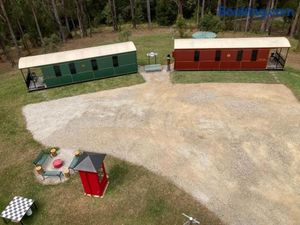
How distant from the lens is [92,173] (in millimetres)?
13203

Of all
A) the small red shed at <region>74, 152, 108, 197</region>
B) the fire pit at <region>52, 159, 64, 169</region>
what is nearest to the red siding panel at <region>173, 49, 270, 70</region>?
the fire pit at <region>52, 159, 64, 169</region>

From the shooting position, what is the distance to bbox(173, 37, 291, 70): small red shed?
24.6 metres

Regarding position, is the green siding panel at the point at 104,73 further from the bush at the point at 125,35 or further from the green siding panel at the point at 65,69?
the bush at the point at 125,35

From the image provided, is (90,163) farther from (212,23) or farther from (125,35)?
(212,23)

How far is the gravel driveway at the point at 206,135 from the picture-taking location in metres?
13.5

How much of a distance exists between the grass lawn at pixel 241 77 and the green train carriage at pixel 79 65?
5279mm

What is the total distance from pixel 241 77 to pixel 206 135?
32.9 ft

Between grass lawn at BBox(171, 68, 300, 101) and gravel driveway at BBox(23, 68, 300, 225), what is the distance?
971 millimetres

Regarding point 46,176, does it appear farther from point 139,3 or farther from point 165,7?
point 139,3

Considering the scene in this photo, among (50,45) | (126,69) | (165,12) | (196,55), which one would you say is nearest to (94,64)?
(126,69)

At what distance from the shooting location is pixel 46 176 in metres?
15.3

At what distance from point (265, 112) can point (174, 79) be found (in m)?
8.99

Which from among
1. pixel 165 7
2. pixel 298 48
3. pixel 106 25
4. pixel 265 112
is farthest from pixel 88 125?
pixel 106 25

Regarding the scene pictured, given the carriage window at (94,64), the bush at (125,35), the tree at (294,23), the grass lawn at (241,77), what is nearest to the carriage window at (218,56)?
the grass lawn at (241,77)
